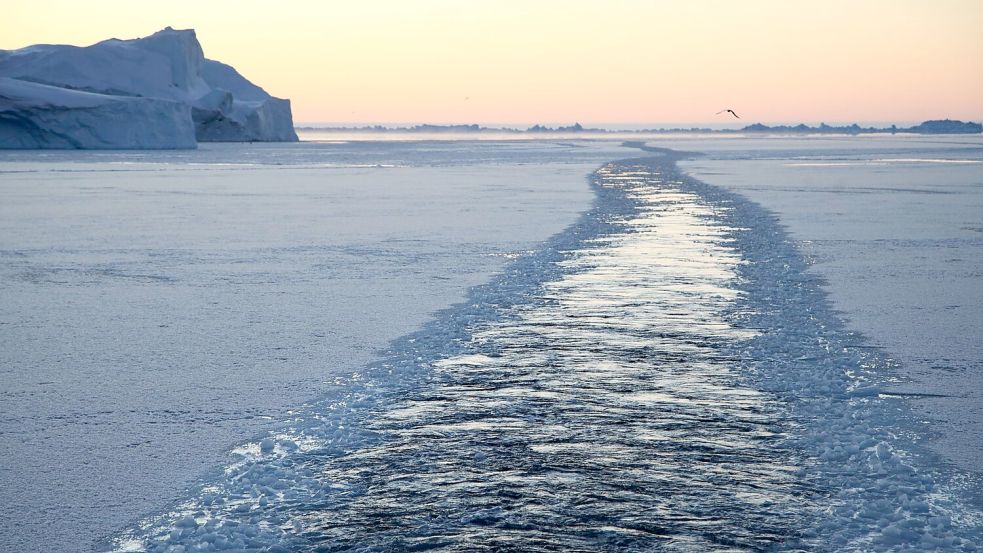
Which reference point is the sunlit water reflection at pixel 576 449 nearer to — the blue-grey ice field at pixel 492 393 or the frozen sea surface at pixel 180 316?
the blue-grey ice field at pixel 492 393

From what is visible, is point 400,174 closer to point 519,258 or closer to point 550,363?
point 519,258

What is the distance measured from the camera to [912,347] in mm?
5852

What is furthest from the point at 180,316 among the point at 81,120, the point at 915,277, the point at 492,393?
the point at 81,120

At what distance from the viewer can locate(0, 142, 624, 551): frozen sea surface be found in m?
3.64

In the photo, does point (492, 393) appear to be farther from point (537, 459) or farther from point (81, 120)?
point (81, 120)

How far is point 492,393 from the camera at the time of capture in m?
4.77

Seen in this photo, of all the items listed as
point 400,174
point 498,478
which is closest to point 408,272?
point 498,478

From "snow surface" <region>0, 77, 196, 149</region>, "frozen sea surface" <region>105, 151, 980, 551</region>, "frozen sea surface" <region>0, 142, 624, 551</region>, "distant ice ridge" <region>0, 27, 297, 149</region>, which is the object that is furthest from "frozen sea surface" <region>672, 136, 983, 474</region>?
"distant ice ridge" <region>0, 27, 297, 149</region>

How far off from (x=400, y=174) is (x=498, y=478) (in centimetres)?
2511

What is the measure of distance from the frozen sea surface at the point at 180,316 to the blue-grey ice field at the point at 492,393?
1.0 inches

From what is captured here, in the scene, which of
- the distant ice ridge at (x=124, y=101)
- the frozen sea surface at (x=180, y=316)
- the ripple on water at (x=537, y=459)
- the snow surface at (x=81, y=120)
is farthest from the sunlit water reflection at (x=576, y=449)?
the distant ice ridge at (x=124, y=101)

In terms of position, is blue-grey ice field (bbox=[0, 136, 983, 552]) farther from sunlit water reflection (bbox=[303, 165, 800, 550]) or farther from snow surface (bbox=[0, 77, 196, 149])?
snow surface (bbox=[0, 77, 196, 149])

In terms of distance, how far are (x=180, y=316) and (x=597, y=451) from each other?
4042 mm

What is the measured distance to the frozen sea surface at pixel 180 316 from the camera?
3645 millimetres
